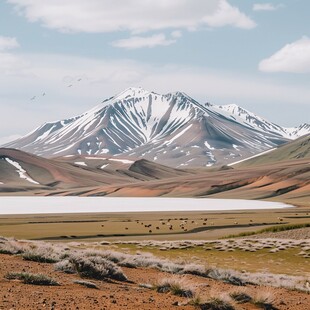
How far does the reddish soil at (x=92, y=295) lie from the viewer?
15.0m

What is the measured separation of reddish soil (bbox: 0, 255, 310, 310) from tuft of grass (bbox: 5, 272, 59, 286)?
0.79 ft

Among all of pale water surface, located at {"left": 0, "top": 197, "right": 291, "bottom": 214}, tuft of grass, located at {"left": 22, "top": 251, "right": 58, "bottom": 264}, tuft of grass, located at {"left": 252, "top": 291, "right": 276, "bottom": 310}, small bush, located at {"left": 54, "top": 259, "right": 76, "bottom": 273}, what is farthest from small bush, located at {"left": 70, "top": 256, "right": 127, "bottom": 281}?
pale water surface, located at {"left": 0, "top": 197, "right": 291, "bottom": 214}

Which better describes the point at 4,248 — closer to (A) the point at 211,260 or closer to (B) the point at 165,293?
(B) the point at 165,293

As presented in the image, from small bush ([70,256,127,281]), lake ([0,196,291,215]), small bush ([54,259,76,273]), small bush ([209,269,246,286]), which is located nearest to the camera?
small bush ([70,256,127,281])

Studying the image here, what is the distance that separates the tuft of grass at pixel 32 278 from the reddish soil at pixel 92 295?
9.5 inches

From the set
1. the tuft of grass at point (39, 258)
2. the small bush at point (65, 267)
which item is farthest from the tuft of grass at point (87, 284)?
the tuft of grass at point (39, 258)

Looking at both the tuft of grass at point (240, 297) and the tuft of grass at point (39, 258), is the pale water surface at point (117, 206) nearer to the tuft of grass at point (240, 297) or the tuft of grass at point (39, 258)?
the tuft of grass at point (39, 258)

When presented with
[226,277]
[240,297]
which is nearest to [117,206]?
[226,277]

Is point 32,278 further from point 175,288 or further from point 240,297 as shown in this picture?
point 240,297

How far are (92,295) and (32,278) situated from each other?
2227mm

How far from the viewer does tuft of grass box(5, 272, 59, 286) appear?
1747cm

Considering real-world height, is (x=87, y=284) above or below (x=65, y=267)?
below

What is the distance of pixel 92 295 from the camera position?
16.5 metres

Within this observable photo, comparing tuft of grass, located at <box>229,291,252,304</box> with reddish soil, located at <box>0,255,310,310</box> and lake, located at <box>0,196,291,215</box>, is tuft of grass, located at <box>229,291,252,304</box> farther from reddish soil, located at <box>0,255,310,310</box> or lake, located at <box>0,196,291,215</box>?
Answer: lake, located at <box>0,196,291,215</box>
